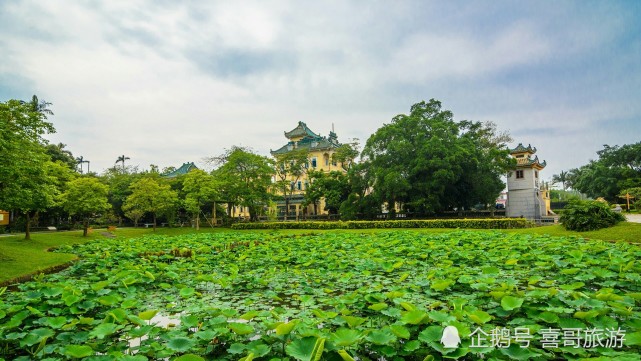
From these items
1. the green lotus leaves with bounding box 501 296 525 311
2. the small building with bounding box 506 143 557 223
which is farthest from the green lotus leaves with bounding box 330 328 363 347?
the small building with bounding box 506 143 557 223

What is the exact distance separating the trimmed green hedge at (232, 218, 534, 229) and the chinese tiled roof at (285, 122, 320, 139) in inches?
600

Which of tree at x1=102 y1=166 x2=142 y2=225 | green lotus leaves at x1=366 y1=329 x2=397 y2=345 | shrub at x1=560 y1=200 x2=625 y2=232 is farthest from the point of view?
tree at x1=102 y1=166 x2=142 y2=225

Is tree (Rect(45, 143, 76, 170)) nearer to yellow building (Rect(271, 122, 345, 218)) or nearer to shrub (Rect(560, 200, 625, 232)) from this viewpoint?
yellow building (Rect(271, 122, 345, 218))

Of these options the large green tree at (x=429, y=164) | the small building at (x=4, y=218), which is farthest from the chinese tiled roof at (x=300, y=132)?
the small building at (x=4, y=218)

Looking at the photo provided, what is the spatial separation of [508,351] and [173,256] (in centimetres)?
816

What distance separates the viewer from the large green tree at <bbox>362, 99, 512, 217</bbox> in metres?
22.8

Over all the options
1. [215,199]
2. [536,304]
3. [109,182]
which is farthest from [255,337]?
[109,182]

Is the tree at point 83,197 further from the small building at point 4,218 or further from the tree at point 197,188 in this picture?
the tree at point 197,188

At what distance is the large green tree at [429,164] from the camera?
2275cm

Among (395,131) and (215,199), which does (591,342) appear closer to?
(395,131)

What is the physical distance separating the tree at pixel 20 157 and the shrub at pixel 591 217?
57.7 feet

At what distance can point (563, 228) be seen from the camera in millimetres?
14266

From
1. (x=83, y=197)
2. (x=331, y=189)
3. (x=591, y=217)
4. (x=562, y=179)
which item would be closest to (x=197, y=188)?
(x=83, y=197)

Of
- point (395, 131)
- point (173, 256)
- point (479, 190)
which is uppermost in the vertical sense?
point (395, 131)
